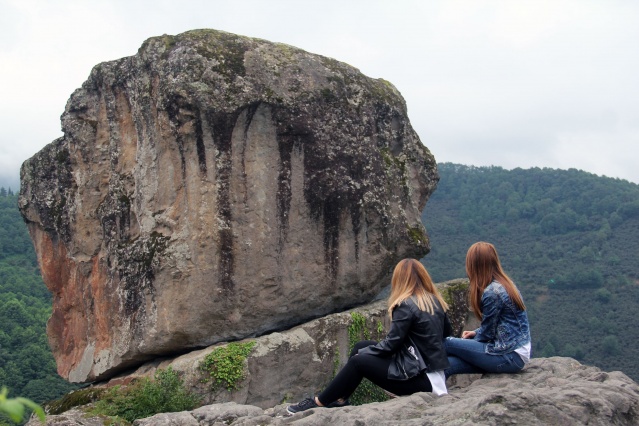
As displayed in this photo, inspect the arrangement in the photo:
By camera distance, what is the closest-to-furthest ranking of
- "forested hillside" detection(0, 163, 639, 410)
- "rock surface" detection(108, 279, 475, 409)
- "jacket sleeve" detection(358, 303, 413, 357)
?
1. "jacket sleeve" detection(358, 303, 413, 357)
2. "rock surface" detection(108, 279, 475, 409)
3. "forested hillside" detection(0, 163, 639, 410)

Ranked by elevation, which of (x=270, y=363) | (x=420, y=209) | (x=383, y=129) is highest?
(x=383, y=129)

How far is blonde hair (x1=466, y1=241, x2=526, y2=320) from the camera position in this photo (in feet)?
26.7

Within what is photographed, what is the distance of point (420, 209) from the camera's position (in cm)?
1343

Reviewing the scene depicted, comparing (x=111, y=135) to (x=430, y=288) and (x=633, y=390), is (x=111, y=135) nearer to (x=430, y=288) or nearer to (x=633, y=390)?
(x=430, y=288)

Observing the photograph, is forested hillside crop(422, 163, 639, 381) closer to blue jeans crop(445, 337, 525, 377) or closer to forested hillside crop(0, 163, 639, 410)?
forested hillside crop(0, 163, 639, 410)

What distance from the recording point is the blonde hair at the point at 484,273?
26.7 ft

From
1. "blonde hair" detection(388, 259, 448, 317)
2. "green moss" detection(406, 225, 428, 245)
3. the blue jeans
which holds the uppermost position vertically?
"green moss" detection(406, 225, 428, 245)

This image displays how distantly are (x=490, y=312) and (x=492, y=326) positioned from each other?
0.58 ft

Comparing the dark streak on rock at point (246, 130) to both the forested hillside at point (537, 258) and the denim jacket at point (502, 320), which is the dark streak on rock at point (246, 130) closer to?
the denim jacket at point (502, 320)

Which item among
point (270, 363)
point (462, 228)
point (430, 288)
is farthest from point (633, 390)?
point (462, 228)

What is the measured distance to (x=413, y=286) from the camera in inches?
309

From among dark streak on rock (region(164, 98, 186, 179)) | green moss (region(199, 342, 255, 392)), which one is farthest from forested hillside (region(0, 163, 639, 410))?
dark streak on rock (region(164, 98, 186, 179))

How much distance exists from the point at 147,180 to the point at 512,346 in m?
6.13

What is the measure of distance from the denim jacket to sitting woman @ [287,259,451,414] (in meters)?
0.56
